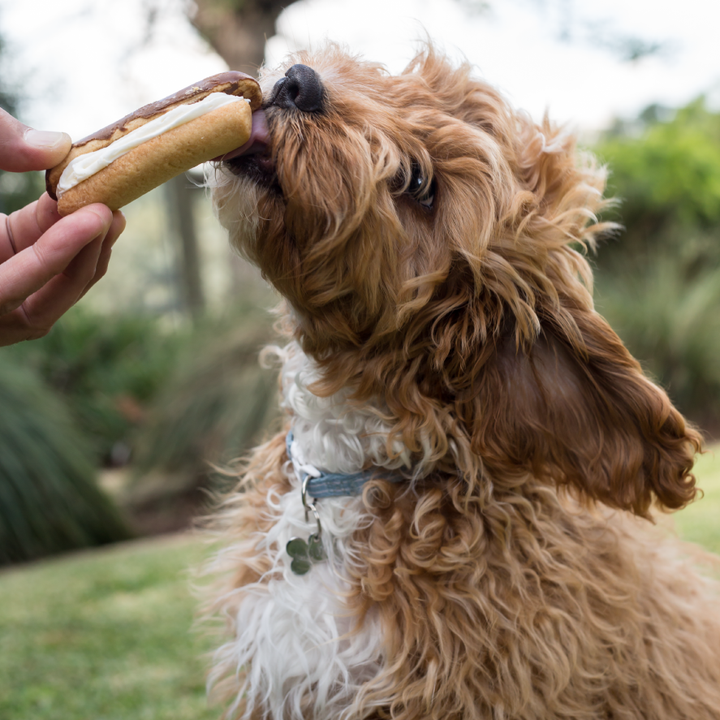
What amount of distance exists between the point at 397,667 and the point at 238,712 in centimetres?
65

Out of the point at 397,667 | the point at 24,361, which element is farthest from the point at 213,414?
the point at 397,667

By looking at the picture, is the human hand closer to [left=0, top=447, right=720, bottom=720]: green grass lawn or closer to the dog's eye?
the dog's eye

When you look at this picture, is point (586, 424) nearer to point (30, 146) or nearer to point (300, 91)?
point (300, 91)

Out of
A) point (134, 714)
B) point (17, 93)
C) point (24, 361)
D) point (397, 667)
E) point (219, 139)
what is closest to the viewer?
point (219, 139)

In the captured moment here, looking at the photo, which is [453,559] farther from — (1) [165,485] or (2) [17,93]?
(2) [17,93]

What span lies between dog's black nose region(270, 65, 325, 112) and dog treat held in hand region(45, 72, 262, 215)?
62 mm

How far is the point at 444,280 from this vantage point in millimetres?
1830

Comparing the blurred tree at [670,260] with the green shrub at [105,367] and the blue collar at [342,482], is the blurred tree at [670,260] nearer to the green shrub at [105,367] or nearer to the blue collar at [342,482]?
the green shrub at [105,367]

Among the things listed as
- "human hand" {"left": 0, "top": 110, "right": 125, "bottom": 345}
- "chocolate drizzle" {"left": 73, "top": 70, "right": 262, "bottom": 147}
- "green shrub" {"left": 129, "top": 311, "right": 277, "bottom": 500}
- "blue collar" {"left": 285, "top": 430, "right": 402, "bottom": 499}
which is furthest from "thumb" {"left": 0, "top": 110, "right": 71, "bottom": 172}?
"green shrub" {"left": 129, "top": 311, "right": 277, "bottom": 500}

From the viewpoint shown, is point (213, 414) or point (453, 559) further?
point (213, 414)

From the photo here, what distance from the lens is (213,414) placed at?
24.1ft

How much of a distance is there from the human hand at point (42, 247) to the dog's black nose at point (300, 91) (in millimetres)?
507

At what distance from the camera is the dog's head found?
1731 mm

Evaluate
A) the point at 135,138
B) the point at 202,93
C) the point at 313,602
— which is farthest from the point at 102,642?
the point at 202,93
